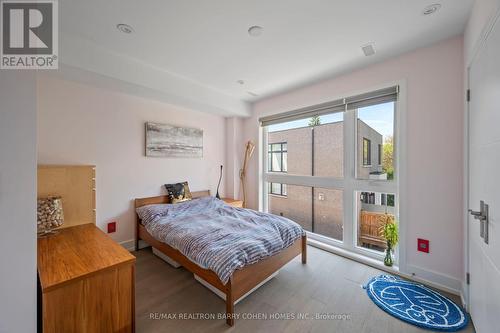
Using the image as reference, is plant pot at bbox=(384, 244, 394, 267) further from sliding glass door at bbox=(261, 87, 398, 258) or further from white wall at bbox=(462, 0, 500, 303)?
white wall at bbox=(462, 0, 500, 303)

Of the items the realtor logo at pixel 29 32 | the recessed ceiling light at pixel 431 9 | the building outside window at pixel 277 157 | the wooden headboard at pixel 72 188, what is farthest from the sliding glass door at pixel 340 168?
the realtor logo at pixel 29 32

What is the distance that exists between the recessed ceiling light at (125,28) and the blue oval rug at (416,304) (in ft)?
11.5

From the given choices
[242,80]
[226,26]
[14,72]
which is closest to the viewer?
[14,72]

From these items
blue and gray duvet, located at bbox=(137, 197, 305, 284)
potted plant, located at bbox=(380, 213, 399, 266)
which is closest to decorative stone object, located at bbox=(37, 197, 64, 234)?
blue and gray duvet, located at bbox=(137, 197, 305, 284)

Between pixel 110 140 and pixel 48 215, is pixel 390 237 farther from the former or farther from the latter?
pixel 110 140

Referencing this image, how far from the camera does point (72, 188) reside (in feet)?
7.70

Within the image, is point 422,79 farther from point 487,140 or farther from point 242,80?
point 242,80

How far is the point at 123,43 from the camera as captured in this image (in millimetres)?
2148

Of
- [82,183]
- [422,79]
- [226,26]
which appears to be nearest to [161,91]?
[226,26]

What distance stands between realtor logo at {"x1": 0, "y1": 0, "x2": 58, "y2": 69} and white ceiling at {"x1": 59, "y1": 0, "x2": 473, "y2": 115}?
0.09 meters

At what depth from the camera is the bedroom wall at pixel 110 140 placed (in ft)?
7.59

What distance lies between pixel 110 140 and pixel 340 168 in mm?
3340

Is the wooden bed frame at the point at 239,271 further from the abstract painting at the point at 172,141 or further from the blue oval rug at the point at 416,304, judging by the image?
the abstract painting at the point at 172,141

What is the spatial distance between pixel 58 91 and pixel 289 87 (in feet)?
10.2
